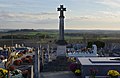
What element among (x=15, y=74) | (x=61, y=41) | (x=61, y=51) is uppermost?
(x=61, y=41)

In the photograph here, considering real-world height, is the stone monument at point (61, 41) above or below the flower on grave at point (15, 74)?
above

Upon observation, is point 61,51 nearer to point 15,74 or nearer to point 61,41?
point 61,41

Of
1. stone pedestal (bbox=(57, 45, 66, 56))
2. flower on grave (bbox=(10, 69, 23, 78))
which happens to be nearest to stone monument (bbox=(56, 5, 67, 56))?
stone pedestal (bbox=(57, 45, 66, 56))

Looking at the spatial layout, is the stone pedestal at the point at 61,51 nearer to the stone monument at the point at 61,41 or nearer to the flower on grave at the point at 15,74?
the stone monument at the point at 61,41

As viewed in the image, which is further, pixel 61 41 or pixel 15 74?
pixel 61 41

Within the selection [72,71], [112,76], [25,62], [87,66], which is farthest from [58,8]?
[112,76]

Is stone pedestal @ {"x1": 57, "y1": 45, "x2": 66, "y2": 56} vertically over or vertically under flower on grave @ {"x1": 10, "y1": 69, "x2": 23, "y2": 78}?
over

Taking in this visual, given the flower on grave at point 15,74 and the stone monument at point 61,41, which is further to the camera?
the stone monument at point 61,41

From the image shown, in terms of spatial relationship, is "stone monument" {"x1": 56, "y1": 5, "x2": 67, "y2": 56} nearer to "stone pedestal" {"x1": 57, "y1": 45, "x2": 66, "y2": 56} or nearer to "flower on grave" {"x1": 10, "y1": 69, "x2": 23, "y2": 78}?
"stone pedestal" {"x1": 57, "y1": 45, "x2": 66, "y2": 56}

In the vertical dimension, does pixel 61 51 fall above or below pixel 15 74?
above

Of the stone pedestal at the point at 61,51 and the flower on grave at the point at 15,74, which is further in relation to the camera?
the stone pedestal at the point at 61,51

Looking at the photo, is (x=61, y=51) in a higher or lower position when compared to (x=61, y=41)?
lower

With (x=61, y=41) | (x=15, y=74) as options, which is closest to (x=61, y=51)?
(x=61, y=41)

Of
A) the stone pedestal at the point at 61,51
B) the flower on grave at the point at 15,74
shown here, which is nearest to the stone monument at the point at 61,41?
the stone pedestal at the point at 61,51
